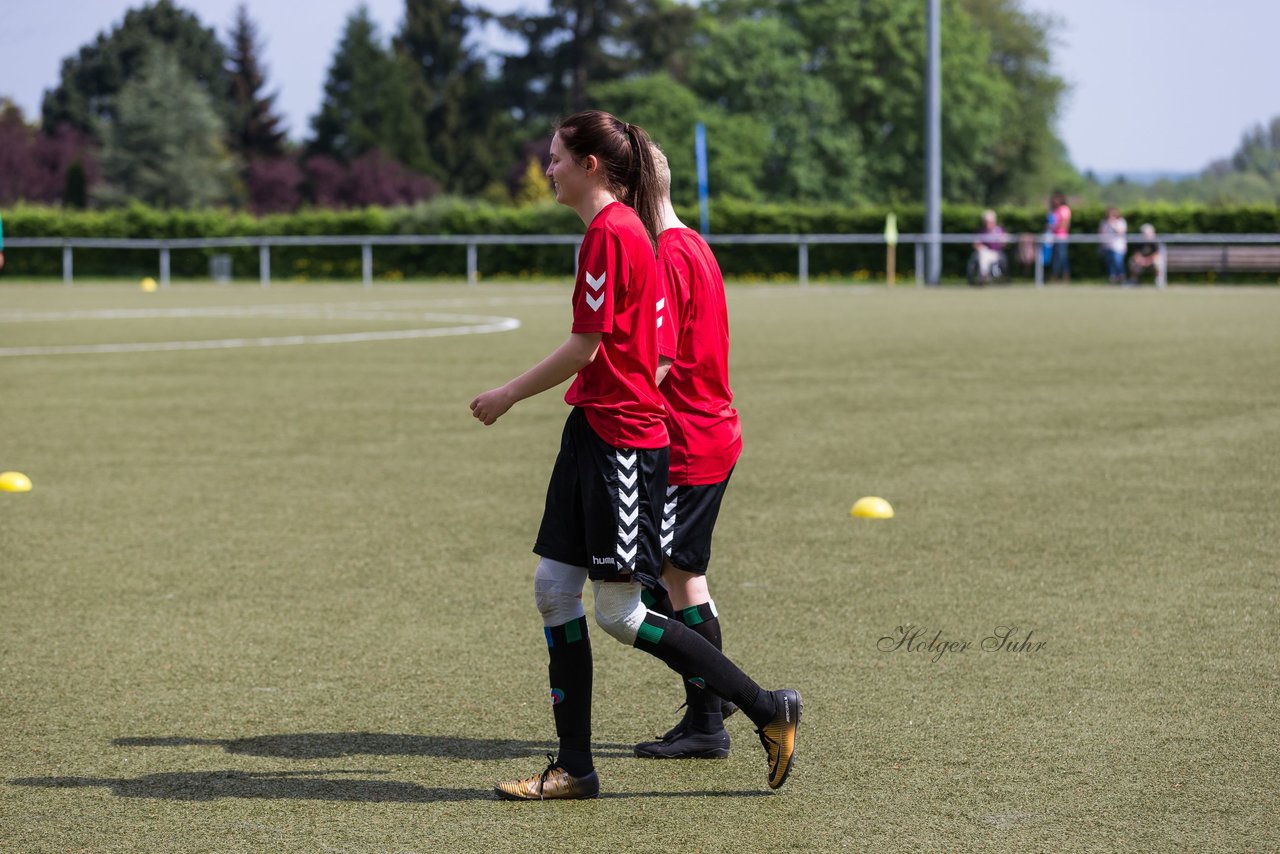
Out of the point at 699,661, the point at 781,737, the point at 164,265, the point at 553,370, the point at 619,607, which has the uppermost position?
the point at 164,265

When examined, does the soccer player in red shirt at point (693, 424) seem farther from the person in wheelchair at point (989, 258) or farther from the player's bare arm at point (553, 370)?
the person in wheelchair at point (989, 258)

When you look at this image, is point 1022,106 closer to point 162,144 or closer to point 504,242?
point 162,144

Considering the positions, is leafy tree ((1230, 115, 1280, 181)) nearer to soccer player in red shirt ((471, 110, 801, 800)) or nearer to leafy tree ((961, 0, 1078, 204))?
leafy tree ((961, 0, 1078, 204))

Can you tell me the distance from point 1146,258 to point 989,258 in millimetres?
3361

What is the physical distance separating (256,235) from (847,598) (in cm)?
4245

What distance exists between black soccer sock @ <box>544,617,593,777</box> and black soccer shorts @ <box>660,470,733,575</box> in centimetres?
34

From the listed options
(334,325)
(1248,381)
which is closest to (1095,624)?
(1248,381)

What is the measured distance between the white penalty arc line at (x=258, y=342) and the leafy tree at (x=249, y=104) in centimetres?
7834

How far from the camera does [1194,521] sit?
8.23 m

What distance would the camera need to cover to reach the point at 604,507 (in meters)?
4.12

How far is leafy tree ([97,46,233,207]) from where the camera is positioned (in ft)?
266

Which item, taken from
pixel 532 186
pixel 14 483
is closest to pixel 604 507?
pixel 14 483

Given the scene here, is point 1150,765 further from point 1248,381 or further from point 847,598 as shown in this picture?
point 1248,381

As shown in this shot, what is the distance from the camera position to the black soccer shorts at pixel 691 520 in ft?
14.9
